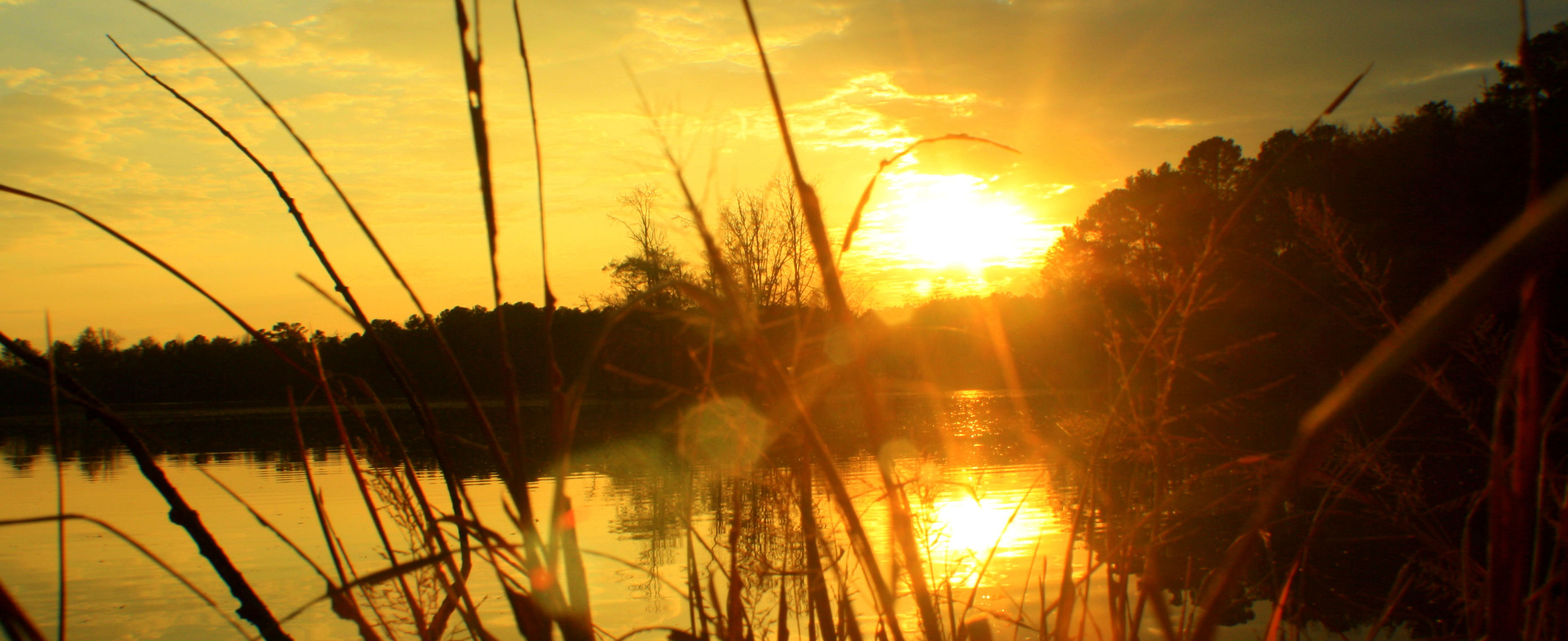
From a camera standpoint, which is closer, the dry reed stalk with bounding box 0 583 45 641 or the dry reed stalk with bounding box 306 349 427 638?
the dry reed stalk with bounding box 0 583 45 641

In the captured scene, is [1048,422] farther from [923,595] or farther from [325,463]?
[923,595]

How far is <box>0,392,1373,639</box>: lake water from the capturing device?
3.53ft

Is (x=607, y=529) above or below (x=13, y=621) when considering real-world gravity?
below

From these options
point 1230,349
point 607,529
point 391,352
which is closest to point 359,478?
point 391,352

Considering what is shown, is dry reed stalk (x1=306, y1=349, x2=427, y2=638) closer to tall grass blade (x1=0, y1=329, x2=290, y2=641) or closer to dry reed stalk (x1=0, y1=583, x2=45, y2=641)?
tall grass blade (x1=0, y1=329, x2=290, y2=641)

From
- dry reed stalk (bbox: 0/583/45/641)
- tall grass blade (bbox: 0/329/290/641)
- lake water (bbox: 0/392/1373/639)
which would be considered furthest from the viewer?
lake water (bbox: 0/392/1373/639)

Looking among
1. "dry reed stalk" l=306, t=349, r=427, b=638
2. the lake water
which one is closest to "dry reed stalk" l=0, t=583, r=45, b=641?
the lake water

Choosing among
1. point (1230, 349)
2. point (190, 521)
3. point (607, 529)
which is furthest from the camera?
point (607, 529)

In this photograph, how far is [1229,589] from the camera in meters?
0.27

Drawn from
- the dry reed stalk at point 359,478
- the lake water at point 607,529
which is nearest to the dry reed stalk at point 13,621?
the lake water at point 607,529

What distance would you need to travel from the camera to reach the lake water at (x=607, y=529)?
1077 mm

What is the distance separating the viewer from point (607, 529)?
10.5 meters

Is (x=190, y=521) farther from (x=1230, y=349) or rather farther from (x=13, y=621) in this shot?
(x=1230, y=349)

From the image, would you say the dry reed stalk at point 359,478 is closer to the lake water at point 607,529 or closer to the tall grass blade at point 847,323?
the lake water at point 607,529
